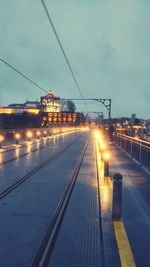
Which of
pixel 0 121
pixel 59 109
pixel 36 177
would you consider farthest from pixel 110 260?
pixel 59 109

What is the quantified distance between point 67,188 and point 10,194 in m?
1.81

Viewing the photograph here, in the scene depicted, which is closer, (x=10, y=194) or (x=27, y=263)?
(x=27, y=263)

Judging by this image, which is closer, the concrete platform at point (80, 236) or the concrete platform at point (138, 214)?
the concrete platform at point (80, 236)

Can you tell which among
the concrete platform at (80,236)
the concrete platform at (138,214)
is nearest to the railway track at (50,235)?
the concrete platform at (80,236)

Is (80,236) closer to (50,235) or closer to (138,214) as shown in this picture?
(50,235)

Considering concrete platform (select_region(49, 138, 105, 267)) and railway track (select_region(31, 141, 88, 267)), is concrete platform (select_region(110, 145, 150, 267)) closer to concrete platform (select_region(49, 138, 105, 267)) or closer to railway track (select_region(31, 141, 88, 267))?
concrete platform (select_region(49, 138, 105, 267))

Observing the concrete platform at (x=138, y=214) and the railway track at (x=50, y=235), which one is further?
the concrete platform at (x=138, y=214)

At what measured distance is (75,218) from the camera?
6.82 meters

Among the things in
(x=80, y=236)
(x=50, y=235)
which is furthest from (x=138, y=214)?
(x=50, y=235)

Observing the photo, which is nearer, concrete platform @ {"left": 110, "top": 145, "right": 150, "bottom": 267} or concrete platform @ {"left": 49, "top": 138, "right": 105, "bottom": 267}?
concrete platform @ {"left": 49, "top": 138, "right": 105, "bottom": 267}

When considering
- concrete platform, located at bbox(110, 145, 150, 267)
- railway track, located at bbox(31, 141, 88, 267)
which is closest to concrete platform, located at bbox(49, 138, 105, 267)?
railway track, located at bbox(31, 141, 88, 267)

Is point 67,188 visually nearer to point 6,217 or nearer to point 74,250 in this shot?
point 6,217

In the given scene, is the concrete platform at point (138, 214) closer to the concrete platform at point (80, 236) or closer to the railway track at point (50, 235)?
the concrete platform at point (80, 236)

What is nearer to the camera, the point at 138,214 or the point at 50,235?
the point at 50,235
